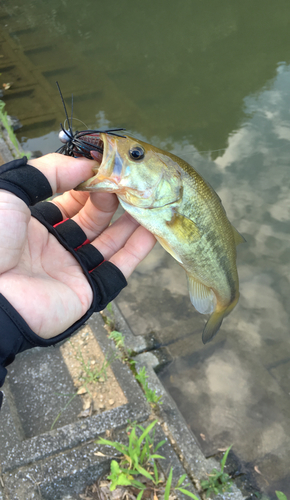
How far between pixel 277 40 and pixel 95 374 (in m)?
11.0

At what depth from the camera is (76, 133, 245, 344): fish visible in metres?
2.07

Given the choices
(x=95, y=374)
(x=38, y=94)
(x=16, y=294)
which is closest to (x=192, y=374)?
(x=95, y=374)

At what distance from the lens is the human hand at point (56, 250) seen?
1817 mm

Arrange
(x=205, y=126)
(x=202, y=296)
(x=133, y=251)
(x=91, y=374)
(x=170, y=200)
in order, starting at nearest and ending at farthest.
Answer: (x=170, y=200), (x=133, y=251), (x=202, y=296), (x=91, y=374), (x=205, y=126)

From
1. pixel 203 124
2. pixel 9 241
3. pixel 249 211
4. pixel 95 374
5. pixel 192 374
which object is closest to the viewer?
pixel 9 241

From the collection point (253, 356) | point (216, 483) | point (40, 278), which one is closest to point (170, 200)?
point (40, 278)

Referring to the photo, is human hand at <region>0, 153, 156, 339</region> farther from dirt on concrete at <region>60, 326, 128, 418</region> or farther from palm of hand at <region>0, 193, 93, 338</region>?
dirt on concrete at <region>60, 326, 128, 418</region>

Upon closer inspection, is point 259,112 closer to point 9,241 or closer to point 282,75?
point 282,75

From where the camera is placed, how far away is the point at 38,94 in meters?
8.42

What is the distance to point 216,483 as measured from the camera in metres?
2.67

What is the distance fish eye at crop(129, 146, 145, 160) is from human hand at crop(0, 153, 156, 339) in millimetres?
243

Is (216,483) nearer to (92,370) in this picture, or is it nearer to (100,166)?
(92,370)

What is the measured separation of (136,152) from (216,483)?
2558mm

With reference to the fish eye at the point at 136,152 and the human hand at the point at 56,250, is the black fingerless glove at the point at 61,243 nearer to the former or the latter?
the human hand at the point at 56,250
